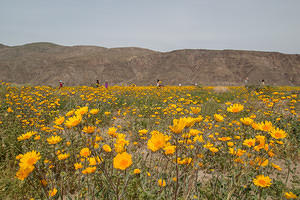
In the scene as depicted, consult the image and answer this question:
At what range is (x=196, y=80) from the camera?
44.3 m

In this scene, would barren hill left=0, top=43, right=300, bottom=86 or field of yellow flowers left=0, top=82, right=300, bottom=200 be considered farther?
barren hill left=0, top=43, right=300, bottom=86

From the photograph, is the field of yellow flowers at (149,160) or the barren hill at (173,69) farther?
the barren hill at (173,69)

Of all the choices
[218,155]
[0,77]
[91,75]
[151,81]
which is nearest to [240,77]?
[151,81]

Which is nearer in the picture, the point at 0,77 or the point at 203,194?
the point at 203,194

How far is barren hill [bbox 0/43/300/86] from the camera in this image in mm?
43688

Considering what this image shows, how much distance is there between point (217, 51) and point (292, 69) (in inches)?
807

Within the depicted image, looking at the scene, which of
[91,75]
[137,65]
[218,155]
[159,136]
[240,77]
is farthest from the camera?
[137,65]

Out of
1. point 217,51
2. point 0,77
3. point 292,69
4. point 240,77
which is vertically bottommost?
point 0,77

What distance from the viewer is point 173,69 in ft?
158

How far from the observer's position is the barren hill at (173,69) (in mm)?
43688

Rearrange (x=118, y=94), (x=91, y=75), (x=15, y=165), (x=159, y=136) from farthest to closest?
(x=91, y=75), (x=118, y=94), (x=15, y=165), (x=159, y=136)

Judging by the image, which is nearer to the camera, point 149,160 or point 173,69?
point 149,160

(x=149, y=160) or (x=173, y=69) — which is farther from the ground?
(x=173, y=69)

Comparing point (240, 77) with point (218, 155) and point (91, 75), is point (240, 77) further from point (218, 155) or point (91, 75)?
point (218, 155)
